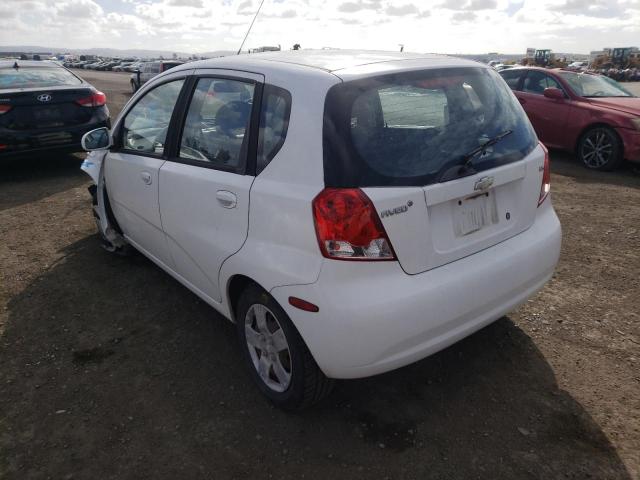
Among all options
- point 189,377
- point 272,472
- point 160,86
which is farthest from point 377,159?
point 160,86

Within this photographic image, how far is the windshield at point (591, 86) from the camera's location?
8.45 m

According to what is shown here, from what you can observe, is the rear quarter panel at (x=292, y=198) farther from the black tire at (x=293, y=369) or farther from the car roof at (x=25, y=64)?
the car roof at (x=25, y=64)

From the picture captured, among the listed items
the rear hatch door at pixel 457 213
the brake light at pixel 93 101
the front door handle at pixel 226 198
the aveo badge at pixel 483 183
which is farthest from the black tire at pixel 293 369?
the brake light at pixel 93 101

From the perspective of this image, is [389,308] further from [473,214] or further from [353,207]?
[473,214]

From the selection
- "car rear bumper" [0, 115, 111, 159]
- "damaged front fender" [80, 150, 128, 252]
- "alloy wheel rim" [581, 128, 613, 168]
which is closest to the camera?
"damaged front fender" [80, 150, 128, 252]

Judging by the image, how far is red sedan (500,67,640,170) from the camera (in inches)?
298

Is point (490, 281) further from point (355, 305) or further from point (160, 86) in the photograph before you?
point (160, 86)

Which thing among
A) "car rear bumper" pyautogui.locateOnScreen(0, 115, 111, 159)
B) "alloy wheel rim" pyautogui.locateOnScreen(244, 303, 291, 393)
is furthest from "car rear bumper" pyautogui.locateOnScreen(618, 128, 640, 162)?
"car rear bumper" pyautogui.locateOnScreen(0, 115, 111, 159)

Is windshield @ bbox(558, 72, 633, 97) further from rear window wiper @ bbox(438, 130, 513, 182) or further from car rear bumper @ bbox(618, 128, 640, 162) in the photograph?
rear window wiper @ bbox(438, 130, 513, 182)

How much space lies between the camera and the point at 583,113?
26.3 feet

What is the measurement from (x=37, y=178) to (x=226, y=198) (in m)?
6.31

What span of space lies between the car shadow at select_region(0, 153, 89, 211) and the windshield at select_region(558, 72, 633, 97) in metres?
8.19

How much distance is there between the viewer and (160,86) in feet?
11.6

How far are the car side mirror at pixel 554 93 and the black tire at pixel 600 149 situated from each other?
2.53 ft
